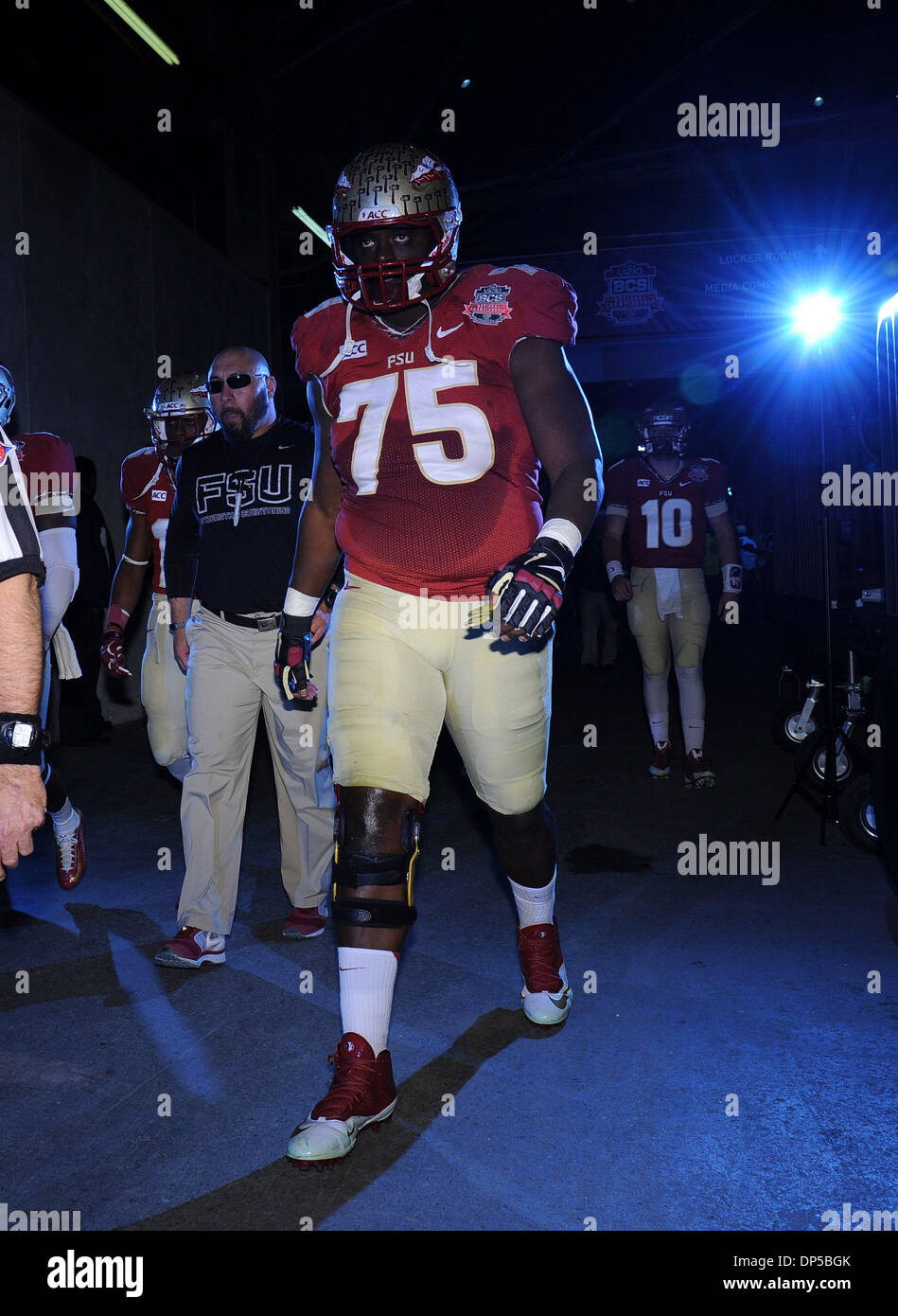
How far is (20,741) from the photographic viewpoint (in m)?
2.24

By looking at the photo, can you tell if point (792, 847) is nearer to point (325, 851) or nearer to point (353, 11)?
point (325, 851)

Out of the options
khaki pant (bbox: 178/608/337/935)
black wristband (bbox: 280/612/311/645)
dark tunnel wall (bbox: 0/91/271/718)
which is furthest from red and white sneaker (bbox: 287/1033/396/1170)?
dark tunnel wall (bbox: 0/91/271/718)

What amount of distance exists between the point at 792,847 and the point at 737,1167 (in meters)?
3.26

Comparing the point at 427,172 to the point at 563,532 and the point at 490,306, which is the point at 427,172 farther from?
the point at 563,532

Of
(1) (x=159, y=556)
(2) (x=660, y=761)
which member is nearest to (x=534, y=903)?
(1) (x=159, y=556)

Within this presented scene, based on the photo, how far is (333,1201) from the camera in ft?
8.52

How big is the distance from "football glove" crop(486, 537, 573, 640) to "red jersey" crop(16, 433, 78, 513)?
8.84 feet

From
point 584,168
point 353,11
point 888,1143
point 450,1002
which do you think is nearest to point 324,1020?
point 450,1002

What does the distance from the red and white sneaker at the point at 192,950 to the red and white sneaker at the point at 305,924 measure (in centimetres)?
34

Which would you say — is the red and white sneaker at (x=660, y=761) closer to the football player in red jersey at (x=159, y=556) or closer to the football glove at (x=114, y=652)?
the football player in red jersey at (x=159, y=556)

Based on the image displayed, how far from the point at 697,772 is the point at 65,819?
12.8 ft

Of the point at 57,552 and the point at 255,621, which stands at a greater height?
the point at 57,552

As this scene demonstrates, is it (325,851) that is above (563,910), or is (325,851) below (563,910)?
above

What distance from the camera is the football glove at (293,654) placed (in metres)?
3.56
